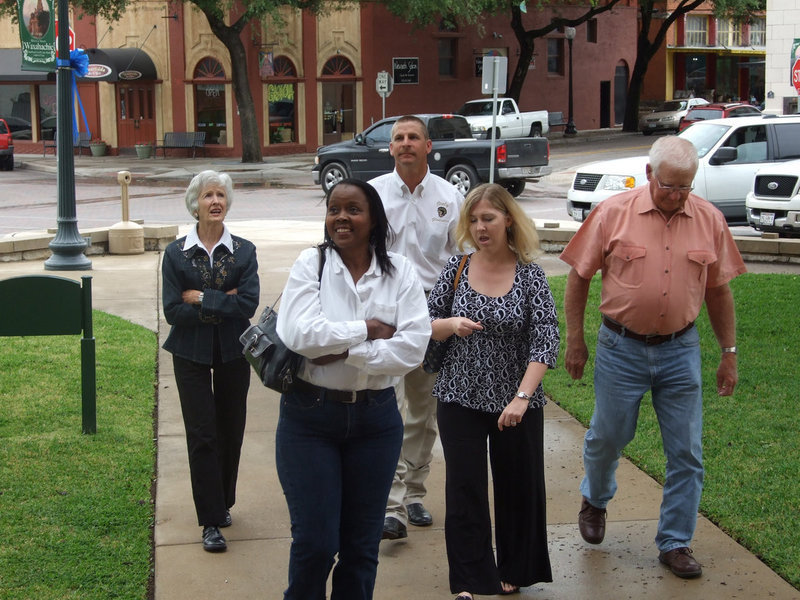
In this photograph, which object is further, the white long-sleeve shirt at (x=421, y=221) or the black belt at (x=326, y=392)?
the white long-sleeve shirt at (x=421, y=221)

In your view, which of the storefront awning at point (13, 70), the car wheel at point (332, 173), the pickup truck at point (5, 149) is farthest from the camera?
the storefront awning at point (13, 70)

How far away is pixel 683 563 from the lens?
4844 mm

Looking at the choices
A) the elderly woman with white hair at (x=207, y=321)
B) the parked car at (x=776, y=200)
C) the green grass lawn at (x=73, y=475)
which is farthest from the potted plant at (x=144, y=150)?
the elderly woman with white hair at (x=207, y=321)

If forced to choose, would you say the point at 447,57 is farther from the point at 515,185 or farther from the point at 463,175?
the point at 463,175

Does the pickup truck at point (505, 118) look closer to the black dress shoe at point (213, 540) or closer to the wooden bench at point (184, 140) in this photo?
the wooden bench at point (184, 140)

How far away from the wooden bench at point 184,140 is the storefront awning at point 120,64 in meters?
2.16

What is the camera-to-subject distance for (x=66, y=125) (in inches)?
526

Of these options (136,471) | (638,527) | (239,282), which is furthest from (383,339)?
(136,471)

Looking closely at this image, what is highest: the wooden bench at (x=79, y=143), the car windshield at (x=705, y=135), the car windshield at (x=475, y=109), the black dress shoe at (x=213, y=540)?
the car windshield at (x=475, y=109)

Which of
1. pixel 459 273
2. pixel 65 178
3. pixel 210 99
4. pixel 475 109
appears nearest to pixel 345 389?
pixel 459 273

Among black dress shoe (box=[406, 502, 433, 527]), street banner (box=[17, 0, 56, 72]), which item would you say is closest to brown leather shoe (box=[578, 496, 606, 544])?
A: black dress shoe (box=[406, 502, 433, 527])

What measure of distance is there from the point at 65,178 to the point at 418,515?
9272 mm

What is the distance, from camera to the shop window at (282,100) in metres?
38.6

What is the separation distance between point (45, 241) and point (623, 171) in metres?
8.80
